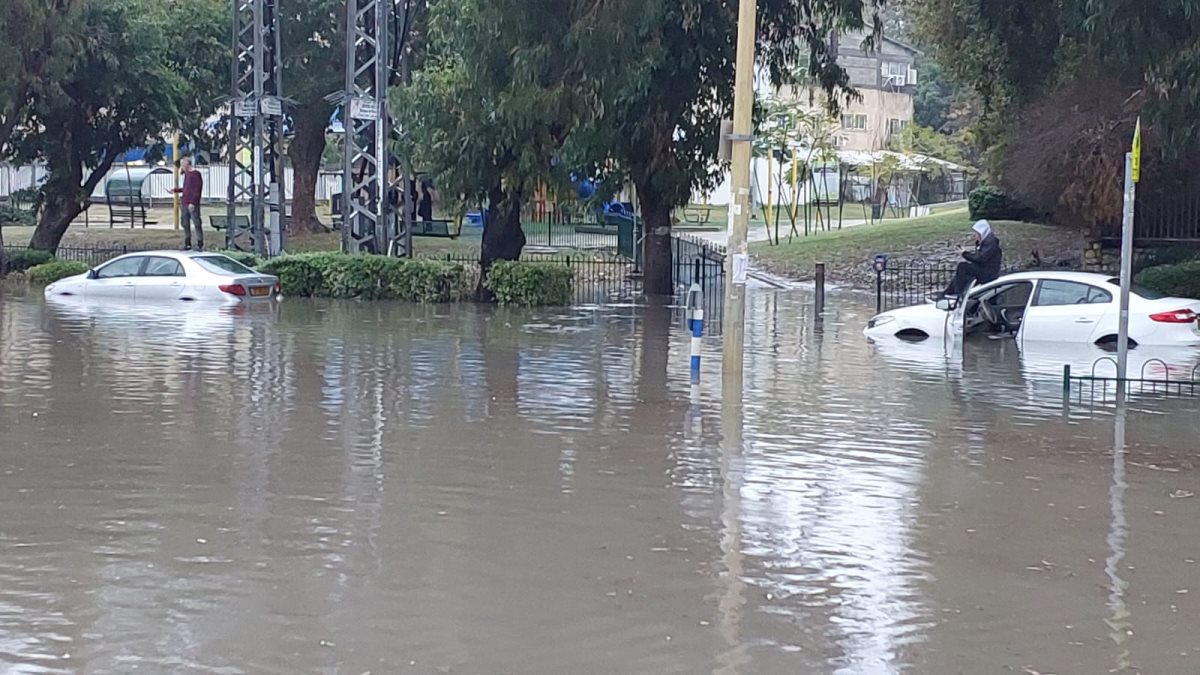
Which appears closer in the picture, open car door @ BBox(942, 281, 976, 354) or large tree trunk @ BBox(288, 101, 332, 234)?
open car door @ BBox(942, 281, 976, 354)

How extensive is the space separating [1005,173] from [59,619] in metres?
29.6

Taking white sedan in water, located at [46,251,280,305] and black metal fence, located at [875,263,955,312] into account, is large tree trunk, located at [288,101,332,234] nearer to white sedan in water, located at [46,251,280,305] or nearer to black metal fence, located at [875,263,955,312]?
white sedan in water, located at [46,251,280,305]

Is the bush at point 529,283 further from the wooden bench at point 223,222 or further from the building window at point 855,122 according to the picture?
the building window at point 855,122

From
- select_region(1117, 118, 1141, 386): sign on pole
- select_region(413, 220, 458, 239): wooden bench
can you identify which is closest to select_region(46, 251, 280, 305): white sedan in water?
select_region(413, 220, 458, 239): wooden bench

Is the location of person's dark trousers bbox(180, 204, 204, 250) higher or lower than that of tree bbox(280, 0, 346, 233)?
lower

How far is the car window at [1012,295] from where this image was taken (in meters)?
21.3

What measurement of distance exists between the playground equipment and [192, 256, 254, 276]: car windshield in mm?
21957

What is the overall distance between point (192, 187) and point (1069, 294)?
23742mm

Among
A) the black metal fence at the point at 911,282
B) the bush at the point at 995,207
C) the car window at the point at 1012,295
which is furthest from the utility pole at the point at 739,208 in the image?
the bush at the point at 995,207

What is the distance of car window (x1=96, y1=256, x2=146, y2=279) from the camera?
28781 millimetres

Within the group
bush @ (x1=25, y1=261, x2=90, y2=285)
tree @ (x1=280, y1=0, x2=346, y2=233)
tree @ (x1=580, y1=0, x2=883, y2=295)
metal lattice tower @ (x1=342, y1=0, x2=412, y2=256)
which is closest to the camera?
tree @ (x1=580, y1=0, x2=883, y2=295)

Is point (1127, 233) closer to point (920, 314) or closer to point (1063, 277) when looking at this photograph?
point (1063, 277)

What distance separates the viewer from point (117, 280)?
94.7 feet

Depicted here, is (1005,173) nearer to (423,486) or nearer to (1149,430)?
(1149,430)
